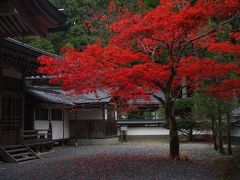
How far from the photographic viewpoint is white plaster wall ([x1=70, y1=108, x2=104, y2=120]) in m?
24.4

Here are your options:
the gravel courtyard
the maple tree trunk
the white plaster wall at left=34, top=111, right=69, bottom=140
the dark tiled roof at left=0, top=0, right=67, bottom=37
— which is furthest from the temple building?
the dark tiled roof at left=0, top=0, right=67, bottom=37

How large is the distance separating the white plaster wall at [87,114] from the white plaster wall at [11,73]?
8.81 metres

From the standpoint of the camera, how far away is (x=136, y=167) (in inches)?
459

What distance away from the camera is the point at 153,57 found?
13125 millimetres

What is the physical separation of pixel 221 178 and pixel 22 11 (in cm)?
736

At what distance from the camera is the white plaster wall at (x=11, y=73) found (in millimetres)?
14984

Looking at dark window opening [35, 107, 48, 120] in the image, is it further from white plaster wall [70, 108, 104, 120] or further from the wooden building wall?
the wooden building wall

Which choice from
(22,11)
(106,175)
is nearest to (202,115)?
(106,175)

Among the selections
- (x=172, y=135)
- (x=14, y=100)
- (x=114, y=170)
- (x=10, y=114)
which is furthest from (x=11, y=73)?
(x=172, y=135)

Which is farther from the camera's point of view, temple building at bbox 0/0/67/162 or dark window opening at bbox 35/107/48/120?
dark window opening at bbox 35/107/48/120

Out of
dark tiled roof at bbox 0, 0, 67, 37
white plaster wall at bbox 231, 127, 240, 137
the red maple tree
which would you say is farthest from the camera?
white plaster wall at bbox 231, 127, 240, 137

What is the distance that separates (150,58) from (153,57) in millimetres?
482

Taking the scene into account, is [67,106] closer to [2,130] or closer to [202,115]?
[2,130]

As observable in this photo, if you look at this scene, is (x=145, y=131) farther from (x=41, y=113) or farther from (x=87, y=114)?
(x=41, y=113)
